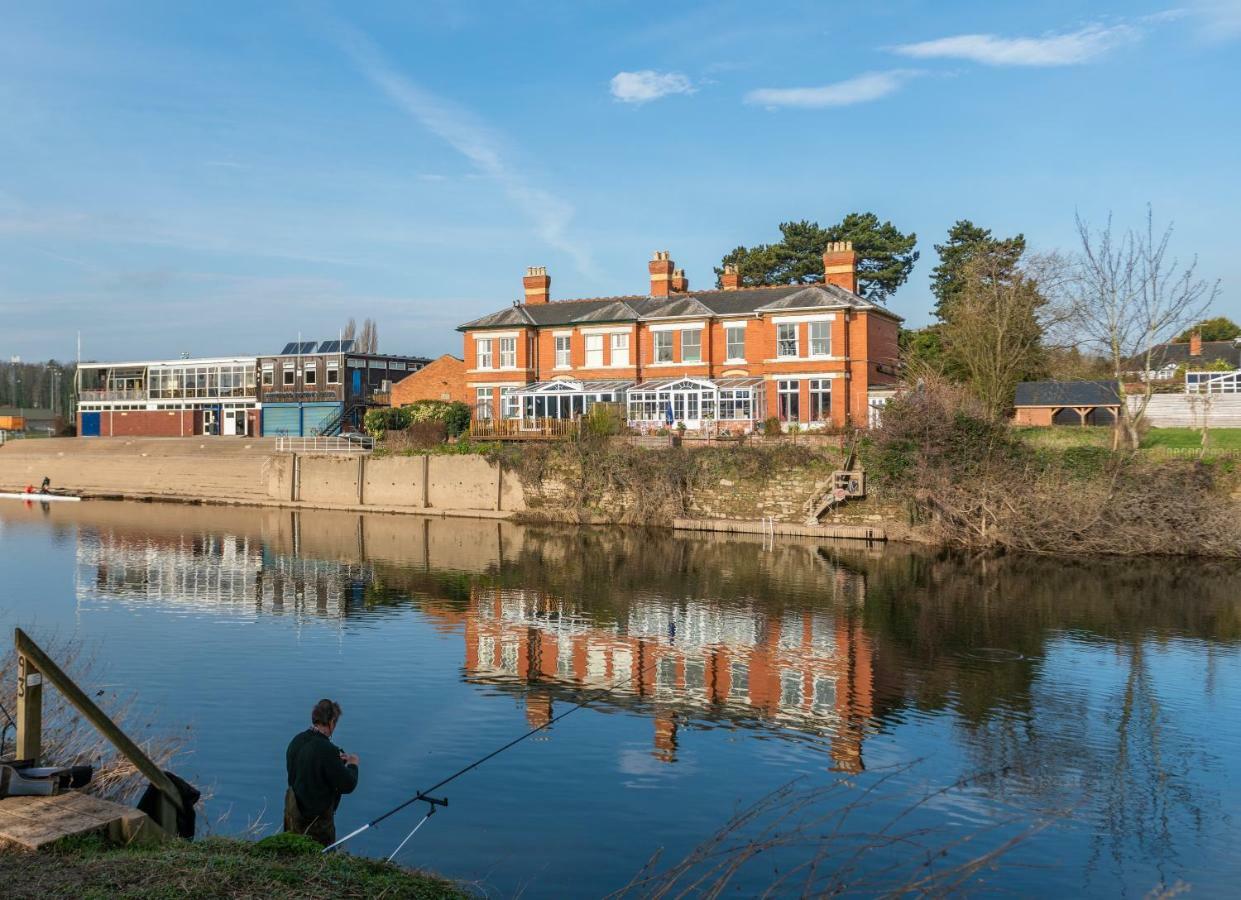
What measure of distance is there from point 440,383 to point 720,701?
4280cm

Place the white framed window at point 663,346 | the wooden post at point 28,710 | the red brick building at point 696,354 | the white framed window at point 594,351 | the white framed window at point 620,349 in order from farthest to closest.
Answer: the white framed window at point 594,351
the white framed window at point 620,349
the white framed window at point 663,346
the red brick building at point 696,354
the wooden post at point 28,710

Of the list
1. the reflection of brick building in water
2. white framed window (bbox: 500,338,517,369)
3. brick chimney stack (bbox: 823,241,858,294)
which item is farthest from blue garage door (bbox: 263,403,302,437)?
the reflection of brick building in water

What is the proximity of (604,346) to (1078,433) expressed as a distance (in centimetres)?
2148

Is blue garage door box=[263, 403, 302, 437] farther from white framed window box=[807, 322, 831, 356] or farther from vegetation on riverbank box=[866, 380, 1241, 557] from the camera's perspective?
vegetation on riverbank box=[866, 380, 1241, 557]

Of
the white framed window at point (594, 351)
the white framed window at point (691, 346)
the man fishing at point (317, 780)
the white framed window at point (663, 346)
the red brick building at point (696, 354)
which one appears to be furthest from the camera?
the white framed window at point (594, 351)

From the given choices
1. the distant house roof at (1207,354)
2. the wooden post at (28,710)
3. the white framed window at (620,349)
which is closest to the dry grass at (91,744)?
the wooden post at (28,710)

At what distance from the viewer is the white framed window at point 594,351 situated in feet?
158

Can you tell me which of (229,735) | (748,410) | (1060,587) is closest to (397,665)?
(229,735)

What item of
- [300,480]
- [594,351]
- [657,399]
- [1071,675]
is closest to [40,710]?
[1071,675]

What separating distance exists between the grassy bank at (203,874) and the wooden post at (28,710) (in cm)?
131

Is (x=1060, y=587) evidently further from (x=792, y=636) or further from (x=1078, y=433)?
(x=1078, y=433)

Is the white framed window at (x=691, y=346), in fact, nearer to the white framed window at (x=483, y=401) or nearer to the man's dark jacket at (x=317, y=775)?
the white framed window at (x=483, y=401)

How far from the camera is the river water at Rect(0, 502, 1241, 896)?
10047 mm

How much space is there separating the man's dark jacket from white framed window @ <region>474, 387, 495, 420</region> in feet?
138
